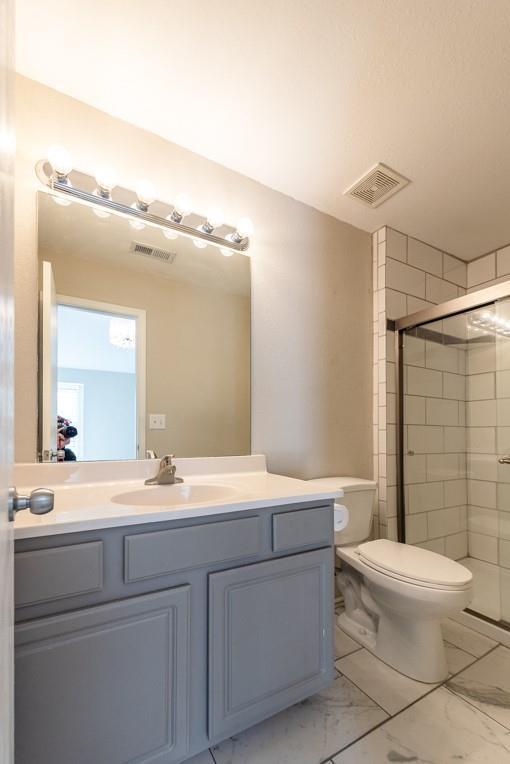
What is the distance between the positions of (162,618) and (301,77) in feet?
5.72

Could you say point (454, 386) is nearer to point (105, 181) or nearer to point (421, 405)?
point (421, 405)

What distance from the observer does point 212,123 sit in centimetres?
142

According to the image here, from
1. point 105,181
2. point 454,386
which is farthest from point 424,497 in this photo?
point 105,181

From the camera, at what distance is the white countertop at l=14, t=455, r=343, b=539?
80 cm

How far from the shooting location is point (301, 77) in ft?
4.01

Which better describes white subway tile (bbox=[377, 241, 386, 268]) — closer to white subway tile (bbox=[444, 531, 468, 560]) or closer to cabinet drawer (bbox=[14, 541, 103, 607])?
white subway tile (bbox=[444, 531, 468, 560])

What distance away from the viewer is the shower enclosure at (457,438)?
203cm

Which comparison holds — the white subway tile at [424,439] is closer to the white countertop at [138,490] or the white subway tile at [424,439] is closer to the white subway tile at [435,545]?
the white subway tile at [435,545]

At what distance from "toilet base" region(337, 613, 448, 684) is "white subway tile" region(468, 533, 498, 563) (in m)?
0.96

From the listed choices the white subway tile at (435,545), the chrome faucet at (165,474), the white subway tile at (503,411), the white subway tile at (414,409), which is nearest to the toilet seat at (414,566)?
the white subway tile at (435,545)

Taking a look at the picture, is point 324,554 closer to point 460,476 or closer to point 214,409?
point 214,409

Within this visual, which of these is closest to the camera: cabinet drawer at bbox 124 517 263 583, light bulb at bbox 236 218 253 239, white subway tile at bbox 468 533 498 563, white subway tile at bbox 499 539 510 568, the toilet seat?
cabinet drawer at bbox 124 517 263 583

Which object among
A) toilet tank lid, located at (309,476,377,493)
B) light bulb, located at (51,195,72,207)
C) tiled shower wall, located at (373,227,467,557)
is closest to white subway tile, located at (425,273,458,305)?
tiled shower wall, located at (373,227,467,557)

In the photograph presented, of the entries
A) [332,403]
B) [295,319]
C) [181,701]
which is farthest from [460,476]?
[181,701]
